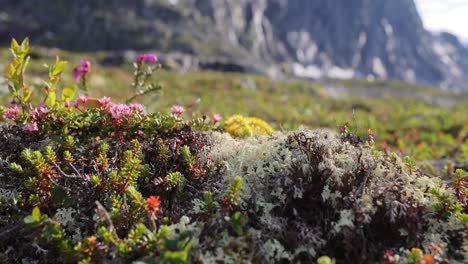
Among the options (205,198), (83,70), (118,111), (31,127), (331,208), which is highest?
(83,70)

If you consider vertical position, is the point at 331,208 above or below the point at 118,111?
below

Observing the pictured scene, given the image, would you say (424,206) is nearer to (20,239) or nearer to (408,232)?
(408,232)

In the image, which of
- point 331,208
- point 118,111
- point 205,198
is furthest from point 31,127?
point 331,208

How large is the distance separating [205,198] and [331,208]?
39.8 inches

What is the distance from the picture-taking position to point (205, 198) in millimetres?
3242

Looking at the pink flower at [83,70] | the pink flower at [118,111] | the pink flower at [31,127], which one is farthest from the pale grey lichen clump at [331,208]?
the pink flower at [83,70]

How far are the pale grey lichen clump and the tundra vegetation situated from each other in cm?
1

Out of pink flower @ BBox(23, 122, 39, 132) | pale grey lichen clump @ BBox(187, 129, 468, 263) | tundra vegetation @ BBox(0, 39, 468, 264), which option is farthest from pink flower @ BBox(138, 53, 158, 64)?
pale grey lichen clump @ BBox(187, 129, 468, 263)

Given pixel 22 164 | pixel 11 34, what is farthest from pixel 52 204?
pixel 11 34

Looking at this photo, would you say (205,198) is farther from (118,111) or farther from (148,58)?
(148,58)

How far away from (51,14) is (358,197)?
155681 mm

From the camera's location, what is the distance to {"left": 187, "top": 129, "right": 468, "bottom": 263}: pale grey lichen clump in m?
3.04

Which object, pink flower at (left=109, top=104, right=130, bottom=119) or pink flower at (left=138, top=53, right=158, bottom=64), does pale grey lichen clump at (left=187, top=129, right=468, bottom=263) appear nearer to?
pink flower at (left=109, top=104, right=130, bottom=119)

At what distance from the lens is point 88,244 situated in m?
2.92
